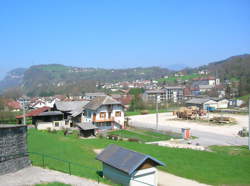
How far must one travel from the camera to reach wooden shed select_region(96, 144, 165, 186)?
631 inches

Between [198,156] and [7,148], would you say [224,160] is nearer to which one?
[198,156]

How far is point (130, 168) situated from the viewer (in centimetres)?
1580

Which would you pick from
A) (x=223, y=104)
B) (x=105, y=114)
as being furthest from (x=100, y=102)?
(x=223, y=104)

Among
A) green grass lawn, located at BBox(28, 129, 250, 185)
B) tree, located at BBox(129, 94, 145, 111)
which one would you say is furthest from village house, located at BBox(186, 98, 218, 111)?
green grass lawn, located at BBox(28, 129, 250, 185)

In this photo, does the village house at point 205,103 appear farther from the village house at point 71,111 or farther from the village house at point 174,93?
the village house at point 174,93

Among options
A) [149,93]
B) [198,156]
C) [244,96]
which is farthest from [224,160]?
[149,93]

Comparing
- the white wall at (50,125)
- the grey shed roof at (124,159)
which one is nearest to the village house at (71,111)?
the white wall at (50,125)

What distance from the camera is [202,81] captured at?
170 meters

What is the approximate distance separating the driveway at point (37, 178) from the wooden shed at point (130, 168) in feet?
4.42

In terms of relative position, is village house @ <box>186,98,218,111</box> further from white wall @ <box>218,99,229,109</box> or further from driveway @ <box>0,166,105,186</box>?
driveway @ <box>0,166,105,186</box>

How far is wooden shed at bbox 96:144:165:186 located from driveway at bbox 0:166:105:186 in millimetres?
1346

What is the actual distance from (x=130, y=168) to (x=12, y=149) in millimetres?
7406

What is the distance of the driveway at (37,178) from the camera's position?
596 inches

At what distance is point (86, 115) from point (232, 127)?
27.3m
